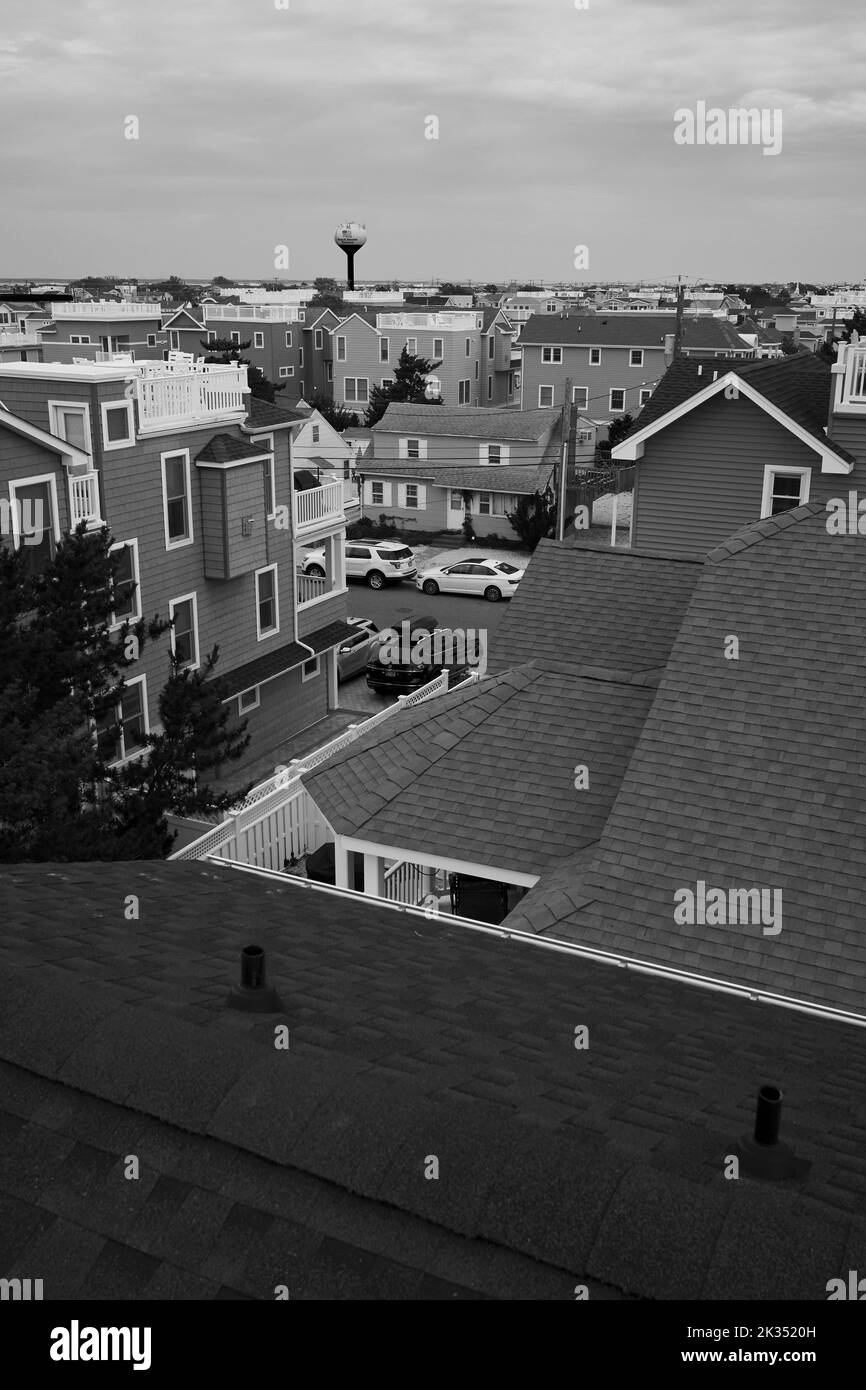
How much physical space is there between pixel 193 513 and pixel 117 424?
3.17m

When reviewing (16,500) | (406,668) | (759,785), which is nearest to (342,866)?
(759,785)

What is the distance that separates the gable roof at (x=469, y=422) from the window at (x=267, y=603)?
90.1 feet

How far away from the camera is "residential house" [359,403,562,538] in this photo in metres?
54.1

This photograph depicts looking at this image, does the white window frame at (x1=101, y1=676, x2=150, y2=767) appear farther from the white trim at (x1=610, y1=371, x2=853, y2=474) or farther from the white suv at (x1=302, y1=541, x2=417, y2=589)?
the white suv at (x1=302, y1=541, x2=417, y2=589)

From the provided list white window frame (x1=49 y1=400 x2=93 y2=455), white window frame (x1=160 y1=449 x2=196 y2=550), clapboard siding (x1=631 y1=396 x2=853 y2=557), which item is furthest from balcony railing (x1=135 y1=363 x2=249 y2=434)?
clapboard siding (x1=631 y1=396 x2=853 y2=557)

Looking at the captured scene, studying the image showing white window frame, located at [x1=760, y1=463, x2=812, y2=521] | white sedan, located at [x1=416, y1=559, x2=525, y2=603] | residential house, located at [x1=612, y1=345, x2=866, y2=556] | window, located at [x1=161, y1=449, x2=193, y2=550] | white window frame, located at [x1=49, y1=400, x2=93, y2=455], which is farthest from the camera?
white sedan, located at [x1=416, y1=559, x2=525, y2=603]

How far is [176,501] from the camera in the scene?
2541 cm

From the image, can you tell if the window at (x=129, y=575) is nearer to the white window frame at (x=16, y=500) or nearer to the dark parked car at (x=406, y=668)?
the white window frame at (x=16, y=500)

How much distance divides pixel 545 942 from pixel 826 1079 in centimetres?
333

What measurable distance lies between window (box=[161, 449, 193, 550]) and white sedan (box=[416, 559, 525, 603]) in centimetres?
1961

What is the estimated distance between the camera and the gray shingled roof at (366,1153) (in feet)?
11.3

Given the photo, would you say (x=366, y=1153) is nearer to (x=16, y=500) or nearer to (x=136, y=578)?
(x=16, y=500)

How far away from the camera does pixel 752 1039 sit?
25.2 ft
